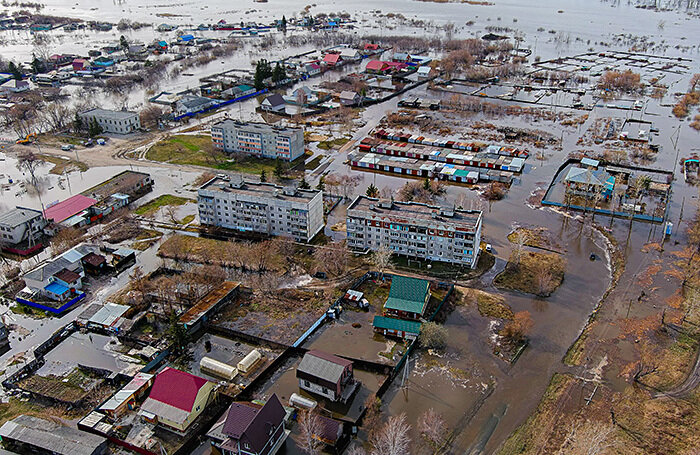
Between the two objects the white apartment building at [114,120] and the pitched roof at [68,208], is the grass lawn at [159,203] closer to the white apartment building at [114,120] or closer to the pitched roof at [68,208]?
the pitched roof at [68,208]

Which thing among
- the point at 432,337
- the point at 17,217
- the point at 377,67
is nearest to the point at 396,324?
the point at 432,337

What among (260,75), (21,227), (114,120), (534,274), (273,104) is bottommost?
(534,274)

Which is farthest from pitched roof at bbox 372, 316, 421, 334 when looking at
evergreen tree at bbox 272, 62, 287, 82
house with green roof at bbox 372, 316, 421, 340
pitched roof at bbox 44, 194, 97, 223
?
evergreen tree at bbox 272, 62, 287, 82

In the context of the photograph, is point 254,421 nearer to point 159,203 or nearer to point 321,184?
point 321,184

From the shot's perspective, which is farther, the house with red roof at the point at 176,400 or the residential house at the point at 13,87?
the residential house at the point at 13,87

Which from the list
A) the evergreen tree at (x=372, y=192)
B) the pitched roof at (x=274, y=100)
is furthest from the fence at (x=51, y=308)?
the pitched roof at (x=274, y=100)

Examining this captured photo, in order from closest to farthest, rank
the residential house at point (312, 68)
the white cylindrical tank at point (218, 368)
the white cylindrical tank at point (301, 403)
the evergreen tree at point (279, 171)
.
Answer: the white cylindrical tank at point (301, 403)
the white cylindrical tank at point (218, 368)
the evergreen tree at point (279, 171)
the residential house at point (312, 68)

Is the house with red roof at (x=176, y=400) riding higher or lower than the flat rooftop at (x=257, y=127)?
lower
